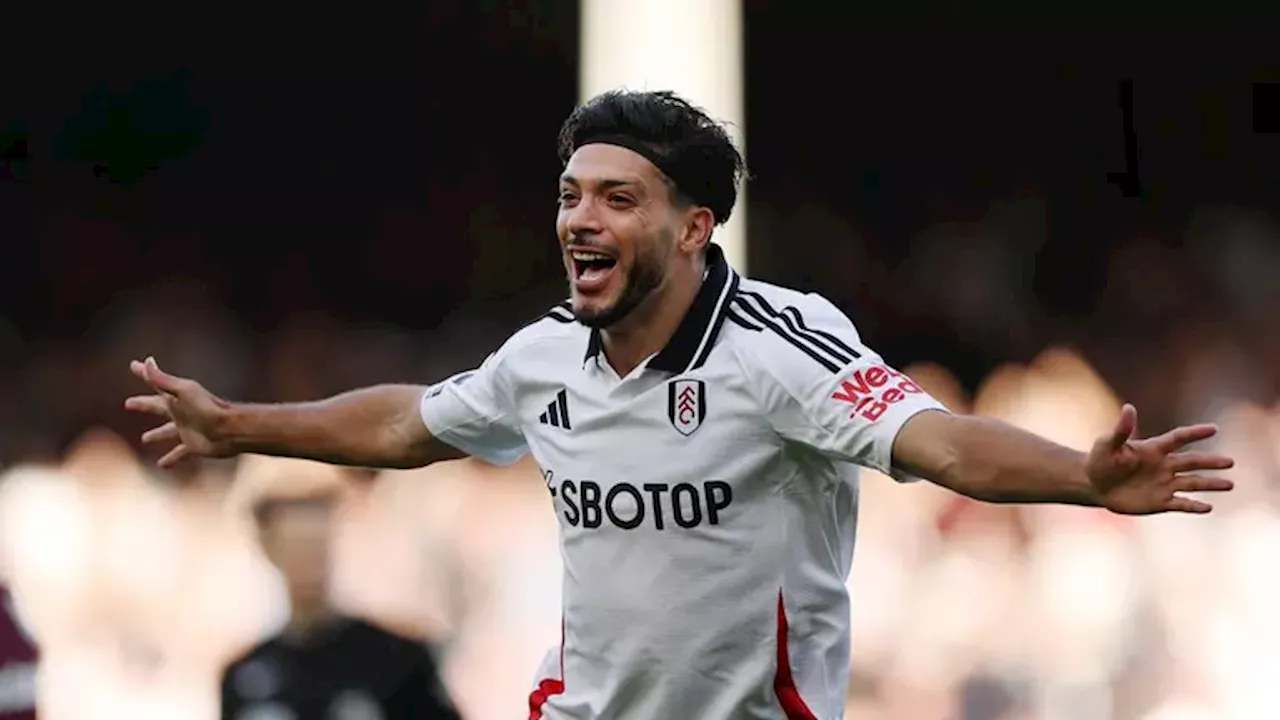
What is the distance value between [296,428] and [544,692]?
66 centimetres

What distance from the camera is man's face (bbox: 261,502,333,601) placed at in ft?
19.9

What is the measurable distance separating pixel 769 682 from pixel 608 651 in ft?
0.87

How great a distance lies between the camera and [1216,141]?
6.23 m

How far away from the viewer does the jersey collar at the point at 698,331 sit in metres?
3.29

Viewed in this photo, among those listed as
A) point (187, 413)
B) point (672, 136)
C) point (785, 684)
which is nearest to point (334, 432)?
point (187, 413)

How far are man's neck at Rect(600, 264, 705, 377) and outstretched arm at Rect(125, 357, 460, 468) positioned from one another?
48 centimetres

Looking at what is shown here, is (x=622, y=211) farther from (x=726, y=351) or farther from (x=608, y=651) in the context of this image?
(x=608, y=651)

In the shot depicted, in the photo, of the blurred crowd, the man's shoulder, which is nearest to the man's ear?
the man's shoulder

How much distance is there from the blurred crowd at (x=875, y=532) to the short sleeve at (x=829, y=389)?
2.78 m

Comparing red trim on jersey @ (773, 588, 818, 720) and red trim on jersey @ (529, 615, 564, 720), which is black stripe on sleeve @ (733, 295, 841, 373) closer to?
red trim on jersey @ (773, 588, 818, 720)

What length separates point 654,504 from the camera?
324 cm

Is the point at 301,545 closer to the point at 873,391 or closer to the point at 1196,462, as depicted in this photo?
the point at 873,391

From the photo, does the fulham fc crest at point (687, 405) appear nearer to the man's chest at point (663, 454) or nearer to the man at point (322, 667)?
the man's chest at point (663, 454)

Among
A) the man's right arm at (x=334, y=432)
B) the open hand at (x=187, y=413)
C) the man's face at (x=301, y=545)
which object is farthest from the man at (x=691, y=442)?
the man's face at (x=301, y=545)
